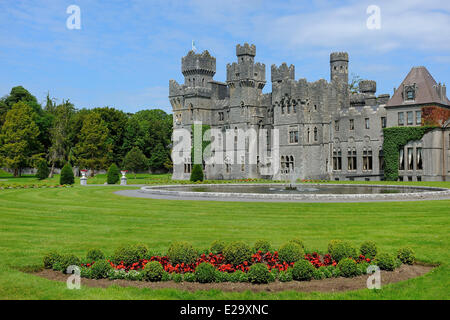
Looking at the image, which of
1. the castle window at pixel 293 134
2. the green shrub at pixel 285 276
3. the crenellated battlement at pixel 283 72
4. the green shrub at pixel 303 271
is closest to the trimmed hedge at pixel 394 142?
A: the castle window at pixel 293 134

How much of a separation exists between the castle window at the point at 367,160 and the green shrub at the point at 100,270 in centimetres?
5287

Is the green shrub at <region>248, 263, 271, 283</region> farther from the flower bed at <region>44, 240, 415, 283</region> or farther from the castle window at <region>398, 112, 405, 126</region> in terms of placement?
the castle window at <region>398, 112, 405, 126</region>

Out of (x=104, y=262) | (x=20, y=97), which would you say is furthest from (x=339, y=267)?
(x=20, y=97)

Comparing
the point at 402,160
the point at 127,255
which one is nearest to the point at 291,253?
the point at 127,255

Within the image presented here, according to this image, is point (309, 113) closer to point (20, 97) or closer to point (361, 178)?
point (361, 178)

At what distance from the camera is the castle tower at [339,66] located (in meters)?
64.1

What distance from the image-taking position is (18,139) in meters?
75.2

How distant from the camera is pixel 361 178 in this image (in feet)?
194

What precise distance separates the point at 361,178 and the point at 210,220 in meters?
43.8

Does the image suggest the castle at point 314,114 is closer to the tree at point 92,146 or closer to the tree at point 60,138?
the tree at point 92,146

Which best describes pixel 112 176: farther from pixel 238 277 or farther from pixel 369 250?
pixel 238 277

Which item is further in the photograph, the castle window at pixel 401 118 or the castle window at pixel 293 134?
the castle window at pixel 293 134

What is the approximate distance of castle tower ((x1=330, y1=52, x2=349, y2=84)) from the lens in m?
64.1

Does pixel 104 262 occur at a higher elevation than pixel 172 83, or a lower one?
→ lower
